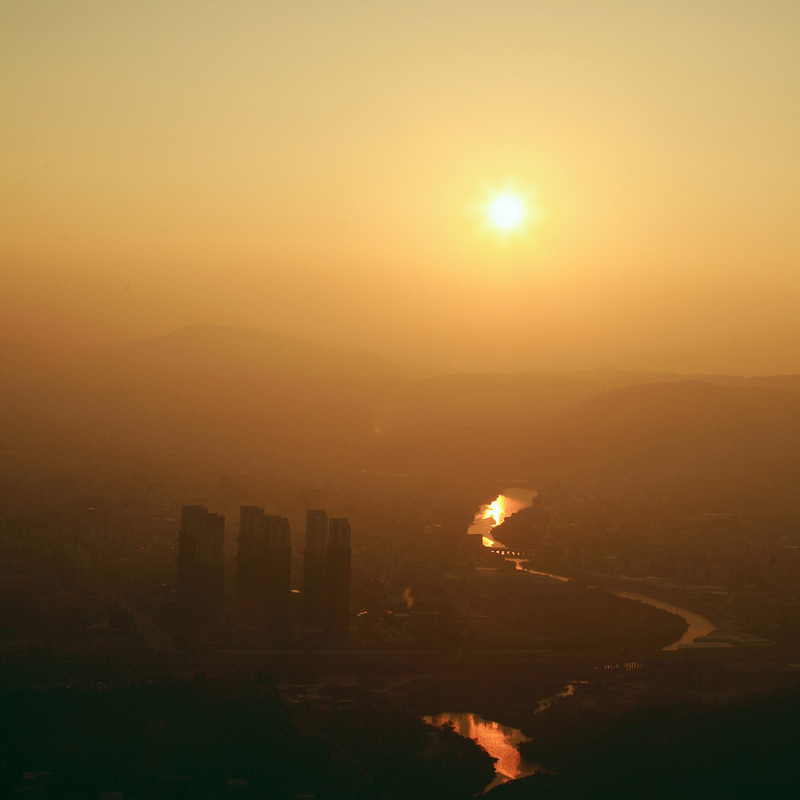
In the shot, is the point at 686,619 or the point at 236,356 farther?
the point at 236,356

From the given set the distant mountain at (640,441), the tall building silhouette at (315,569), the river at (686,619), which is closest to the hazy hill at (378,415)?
the distant mountain at (640,441)

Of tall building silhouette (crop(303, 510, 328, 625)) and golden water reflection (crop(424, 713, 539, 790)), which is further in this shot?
tall building silhouette (crop(303, 510, 328, 625))

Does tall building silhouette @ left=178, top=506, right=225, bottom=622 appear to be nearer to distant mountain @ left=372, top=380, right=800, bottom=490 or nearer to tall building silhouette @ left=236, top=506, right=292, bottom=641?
tall building silhouette @ left=236, top=506, right=292, bottom=641

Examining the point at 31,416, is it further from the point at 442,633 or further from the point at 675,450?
the point at 442,633

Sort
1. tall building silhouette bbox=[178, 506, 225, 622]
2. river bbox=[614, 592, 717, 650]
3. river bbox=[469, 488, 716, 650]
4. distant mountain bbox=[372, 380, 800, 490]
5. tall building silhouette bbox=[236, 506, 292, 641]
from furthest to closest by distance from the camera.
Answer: distant mountain bbox=[372, 380, 800, 490]
river bbox=[469, 488, 716, 650]
river bbox=[614, 592, 717, 650]
tall building silhouette bbox=[236, 506, 292, 641]
tall building silhouette bbox=[178, 506, 225, 622]

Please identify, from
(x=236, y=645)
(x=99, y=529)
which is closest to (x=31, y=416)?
(x=99, y=529)

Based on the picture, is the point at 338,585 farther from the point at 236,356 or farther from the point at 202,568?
the point at 236,356

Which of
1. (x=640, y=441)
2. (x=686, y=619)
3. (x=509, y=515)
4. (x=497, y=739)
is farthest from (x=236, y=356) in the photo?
(x=497, y=739)

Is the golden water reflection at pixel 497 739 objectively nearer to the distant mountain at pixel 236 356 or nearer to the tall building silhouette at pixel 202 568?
the tall building silhouette at pixel 202 568

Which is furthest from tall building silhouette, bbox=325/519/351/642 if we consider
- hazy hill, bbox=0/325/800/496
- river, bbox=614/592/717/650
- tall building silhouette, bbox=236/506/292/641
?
hazy hill, bbox=0/325/800/496
